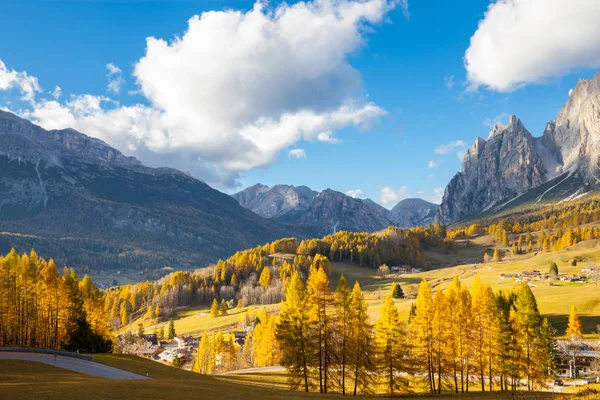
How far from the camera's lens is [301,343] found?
151ft

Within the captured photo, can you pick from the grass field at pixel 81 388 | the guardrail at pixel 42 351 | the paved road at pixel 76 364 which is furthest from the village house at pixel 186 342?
the grass field at pixel 81 388

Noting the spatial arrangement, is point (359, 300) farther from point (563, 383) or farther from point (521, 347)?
point (563, 383)

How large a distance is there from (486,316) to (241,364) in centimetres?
6555

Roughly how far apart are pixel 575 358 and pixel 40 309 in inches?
3717

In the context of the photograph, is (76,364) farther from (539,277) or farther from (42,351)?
(539,277)

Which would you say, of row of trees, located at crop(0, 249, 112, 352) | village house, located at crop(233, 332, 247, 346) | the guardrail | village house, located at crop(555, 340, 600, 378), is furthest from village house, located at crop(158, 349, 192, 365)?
village house, located at crop(555, 340, 600, 378)

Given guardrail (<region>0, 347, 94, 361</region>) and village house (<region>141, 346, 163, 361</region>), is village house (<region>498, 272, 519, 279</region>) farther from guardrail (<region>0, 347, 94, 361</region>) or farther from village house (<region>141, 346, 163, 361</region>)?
guardrail (<region>0, 347, 94, 361</region>)

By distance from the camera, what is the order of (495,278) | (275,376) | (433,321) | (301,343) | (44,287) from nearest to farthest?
(301,343)
(433,321)
(275,376)
(44,287)
(495,278)

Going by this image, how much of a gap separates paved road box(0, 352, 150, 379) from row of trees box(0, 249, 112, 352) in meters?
16.9

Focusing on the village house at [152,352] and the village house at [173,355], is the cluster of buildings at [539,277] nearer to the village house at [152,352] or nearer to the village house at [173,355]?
the village house at [173,355]

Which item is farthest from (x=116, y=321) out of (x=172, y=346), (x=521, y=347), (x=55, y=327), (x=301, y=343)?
(x=521, y=347)

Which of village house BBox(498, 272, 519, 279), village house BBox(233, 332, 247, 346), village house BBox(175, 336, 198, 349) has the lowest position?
village house BBox(175, 336, 198, 349)

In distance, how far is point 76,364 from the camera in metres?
46.6

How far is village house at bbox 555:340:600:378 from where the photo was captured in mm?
69875
